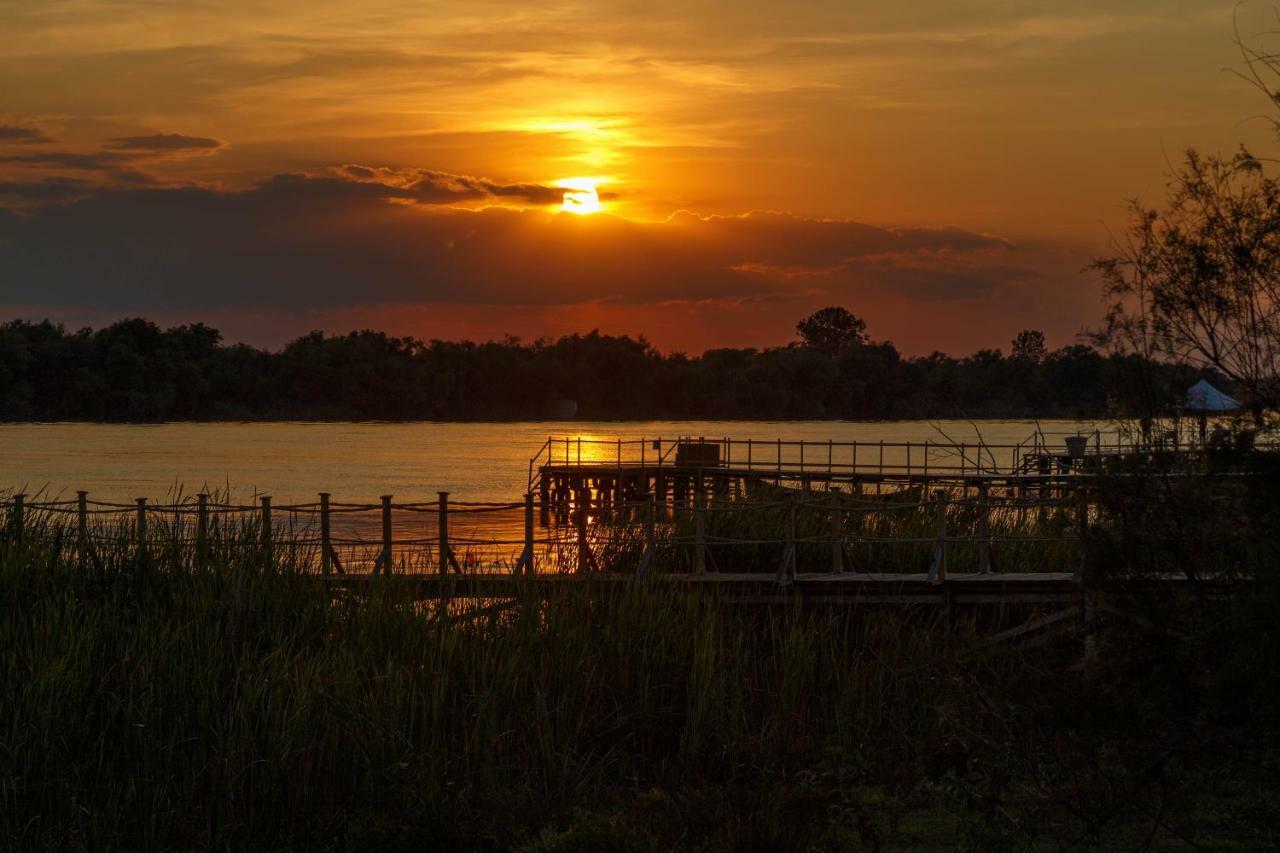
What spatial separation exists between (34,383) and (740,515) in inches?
6422

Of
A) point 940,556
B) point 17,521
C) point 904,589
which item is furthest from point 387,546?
point 940,556

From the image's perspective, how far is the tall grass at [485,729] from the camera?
1007cm

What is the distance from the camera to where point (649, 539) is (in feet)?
66.0

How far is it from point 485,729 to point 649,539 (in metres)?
8.94

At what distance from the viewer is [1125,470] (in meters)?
9.73

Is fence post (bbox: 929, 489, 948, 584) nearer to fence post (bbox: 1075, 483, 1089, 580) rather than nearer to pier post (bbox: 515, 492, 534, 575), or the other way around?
pier post (bbox: 515, 492, 534, 575)

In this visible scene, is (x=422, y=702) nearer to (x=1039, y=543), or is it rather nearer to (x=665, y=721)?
(x=665, y=721)

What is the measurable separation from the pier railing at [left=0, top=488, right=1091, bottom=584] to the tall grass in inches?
33.8

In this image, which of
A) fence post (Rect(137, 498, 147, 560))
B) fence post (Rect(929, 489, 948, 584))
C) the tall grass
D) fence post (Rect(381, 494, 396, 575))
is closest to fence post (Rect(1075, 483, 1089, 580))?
the tall grass

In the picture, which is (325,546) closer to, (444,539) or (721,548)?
(444,539)

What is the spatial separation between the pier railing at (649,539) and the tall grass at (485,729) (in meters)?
0.86

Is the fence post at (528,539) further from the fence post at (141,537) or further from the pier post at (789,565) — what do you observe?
the fence post at (141,537)

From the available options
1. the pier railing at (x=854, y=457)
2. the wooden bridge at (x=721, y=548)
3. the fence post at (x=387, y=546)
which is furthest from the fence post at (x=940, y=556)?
the fence post at (x=387, y=546)

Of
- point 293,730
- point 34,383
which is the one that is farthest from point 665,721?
point 34,383
